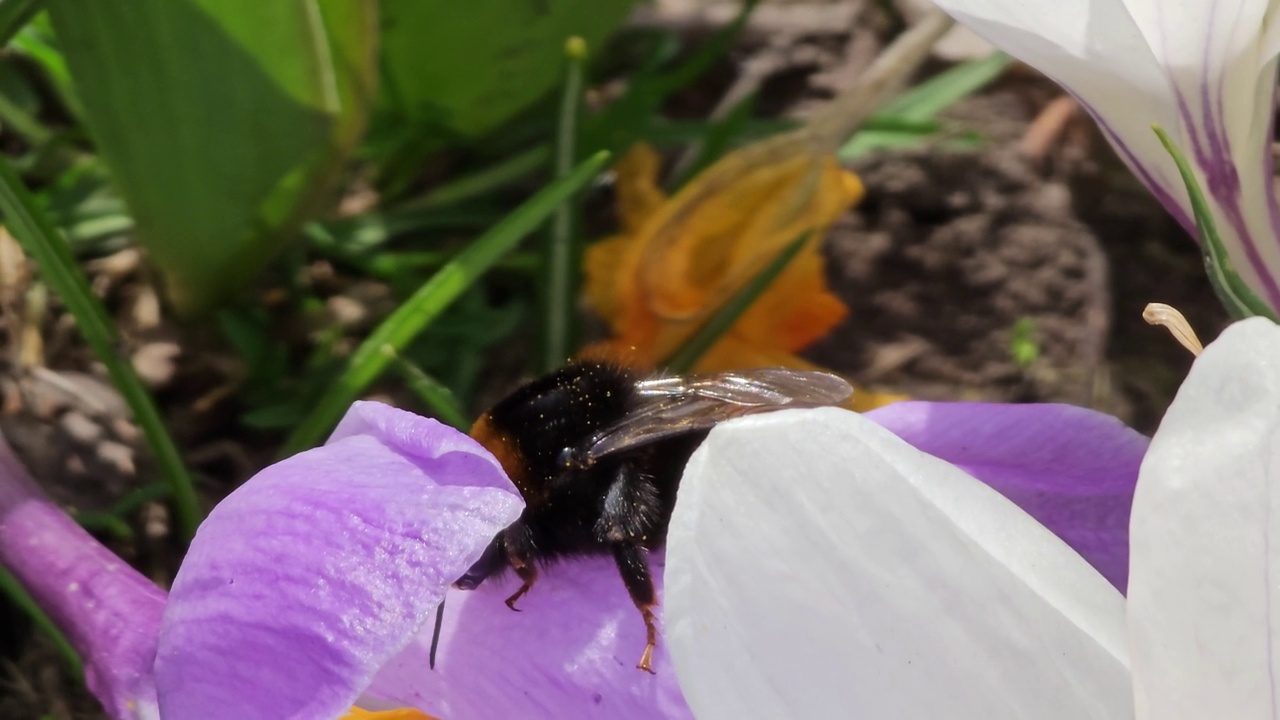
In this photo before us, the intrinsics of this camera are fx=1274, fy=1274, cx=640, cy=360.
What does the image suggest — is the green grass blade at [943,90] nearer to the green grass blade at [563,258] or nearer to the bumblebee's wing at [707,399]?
the green grass blade at [563,258]

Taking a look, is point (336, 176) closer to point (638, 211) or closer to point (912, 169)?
point (638, 211)

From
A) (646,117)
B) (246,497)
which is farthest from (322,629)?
(646,117)

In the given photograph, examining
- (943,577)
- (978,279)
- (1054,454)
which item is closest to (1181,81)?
(1054,454)

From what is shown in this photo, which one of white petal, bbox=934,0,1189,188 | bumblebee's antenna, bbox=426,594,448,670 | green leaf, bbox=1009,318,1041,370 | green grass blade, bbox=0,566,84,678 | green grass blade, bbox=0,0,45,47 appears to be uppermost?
green grass blade, bbox=0,0,45,47

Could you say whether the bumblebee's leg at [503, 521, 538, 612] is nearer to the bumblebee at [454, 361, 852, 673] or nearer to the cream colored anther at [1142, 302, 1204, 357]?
the bumblebee at [454, 361, 852, 673]

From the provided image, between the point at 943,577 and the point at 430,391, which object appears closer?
the point at 943,577

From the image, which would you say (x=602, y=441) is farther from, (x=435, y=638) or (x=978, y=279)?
(x=978, y=279)

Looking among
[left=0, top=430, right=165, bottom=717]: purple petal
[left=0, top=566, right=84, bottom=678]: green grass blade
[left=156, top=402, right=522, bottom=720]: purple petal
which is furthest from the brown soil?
[left=156, top=402, right=522, bottom=720]: purple petal
